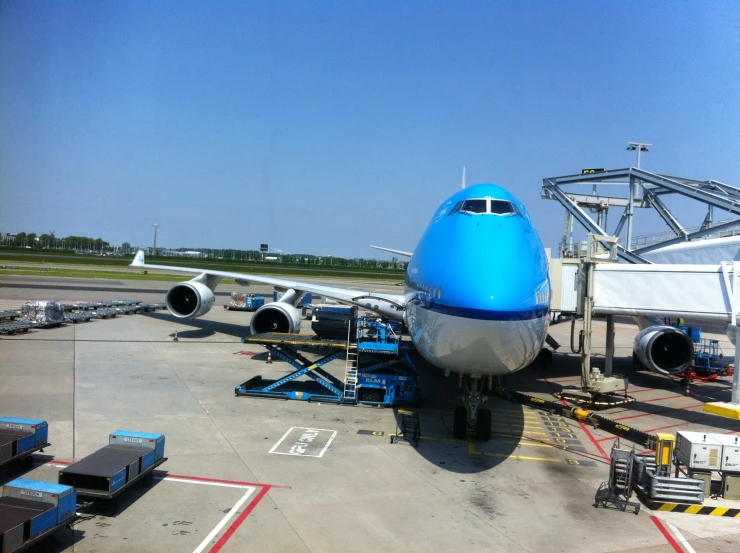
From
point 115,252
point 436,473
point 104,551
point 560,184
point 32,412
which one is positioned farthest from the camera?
point 115,252

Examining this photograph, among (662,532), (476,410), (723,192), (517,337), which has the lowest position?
(662,532)

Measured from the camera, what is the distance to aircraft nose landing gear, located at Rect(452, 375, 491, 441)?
1127 centimetres

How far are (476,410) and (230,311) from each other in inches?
1108

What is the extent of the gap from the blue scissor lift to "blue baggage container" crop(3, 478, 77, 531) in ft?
26.0

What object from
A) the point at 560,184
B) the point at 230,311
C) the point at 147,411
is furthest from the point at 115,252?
the point at 147,411

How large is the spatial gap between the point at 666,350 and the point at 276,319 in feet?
47.9

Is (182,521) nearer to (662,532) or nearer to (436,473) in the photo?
(436,473)

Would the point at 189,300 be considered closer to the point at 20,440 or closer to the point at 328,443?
the point at 328,443

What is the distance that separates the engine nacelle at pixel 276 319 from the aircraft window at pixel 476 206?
1074cm

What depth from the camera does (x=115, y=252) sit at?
15662cm

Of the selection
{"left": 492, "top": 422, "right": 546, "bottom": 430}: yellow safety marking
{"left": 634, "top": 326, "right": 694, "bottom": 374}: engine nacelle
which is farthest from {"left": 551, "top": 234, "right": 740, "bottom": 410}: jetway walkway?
{"left": 634, "top": 326, "right": 694, "bottom": 374}: engine nacelle

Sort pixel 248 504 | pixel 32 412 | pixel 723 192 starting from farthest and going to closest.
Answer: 1. pixel 723 192
2. pixel 32 412
3. pixel 248 504

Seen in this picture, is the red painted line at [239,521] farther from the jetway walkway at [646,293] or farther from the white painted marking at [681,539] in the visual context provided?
the jetway walkway at [646,293]

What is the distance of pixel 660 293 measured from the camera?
15227 millimetres
